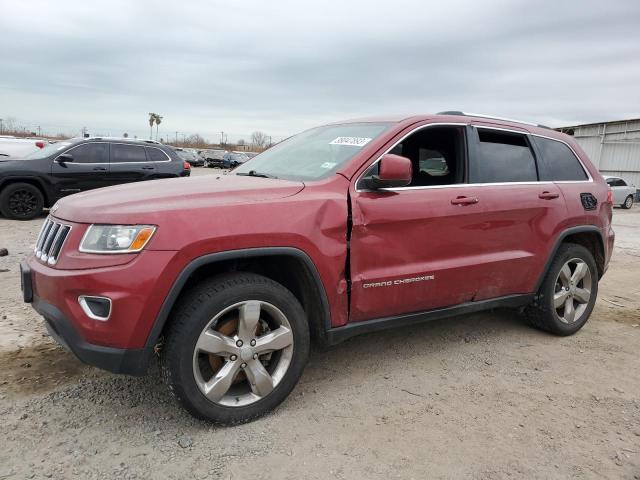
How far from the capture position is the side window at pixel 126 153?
10272 mm

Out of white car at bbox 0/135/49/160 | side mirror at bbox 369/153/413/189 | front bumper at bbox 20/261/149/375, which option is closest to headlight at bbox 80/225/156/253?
front bumper at bbox 20/261/149/375

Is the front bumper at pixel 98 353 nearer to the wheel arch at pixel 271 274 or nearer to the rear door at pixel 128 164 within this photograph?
the wheel arch at pixel 271 274

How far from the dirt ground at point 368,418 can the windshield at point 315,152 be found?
1409 millimetres

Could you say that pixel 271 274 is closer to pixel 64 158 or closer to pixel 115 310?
pixel 115 310

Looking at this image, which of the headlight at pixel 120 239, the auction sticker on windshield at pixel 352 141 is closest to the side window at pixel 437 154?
the auction sticker on windshield at pixel 352 141

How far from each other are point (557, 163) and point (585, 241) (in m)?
0.81

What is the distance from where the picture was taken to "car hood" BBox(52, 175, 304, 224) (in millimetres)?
2476

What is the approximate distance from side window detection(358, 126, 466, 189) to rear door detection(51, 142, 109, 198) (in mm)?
7863

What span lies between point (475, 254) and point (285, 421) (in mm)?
1774

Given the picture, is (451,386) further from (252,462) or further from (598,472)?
(252,462)

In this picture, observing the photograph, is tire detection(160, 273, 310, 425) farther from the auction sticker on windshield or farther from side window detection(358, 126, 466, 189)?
side window detection(358, 126, 466, 189)

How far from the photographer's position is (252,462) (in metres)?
2.46

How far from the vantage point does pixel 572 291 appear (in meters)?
4.31

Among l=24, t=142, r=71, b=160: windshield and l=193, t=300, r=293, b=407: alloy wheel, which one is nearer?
l=193, t=300, r=293, b=407: alloy wheel
